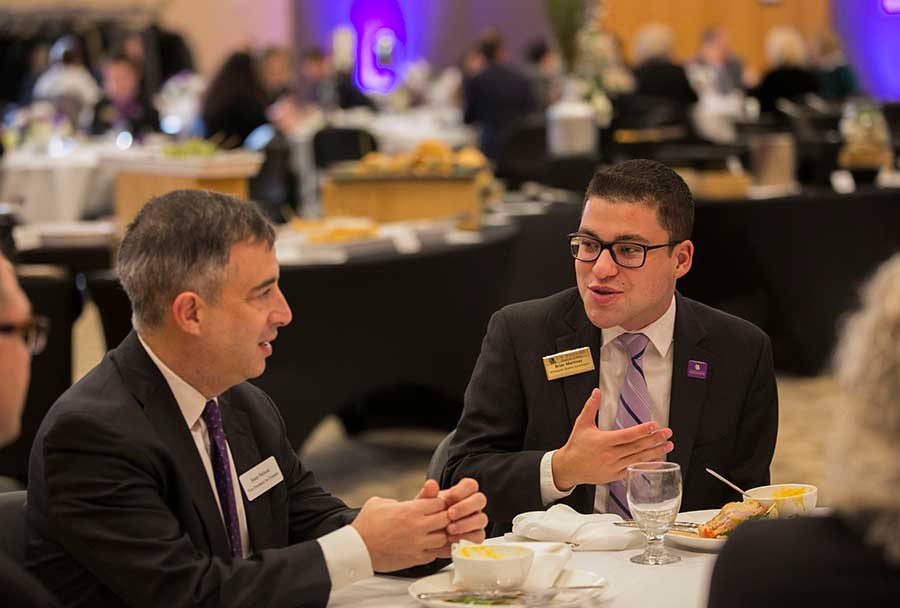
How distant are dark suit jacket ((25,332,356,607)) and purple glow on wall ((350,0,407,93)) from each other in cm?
1859

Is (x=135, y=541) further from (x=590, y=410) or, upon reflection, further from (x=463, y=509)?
(x=590, y=410)

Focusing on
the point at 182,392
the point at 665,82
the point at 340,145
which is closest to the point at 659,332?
the point at 182,392

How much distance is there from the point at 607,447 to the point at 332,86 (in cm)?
1296

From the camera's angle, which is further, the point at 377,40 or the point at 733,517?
the point at 377,40

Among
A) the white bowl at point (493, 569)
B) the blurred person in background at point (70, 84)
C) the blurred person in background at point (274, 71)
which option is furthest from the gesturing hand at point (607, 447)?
the blurred person in background at point (274, 71)

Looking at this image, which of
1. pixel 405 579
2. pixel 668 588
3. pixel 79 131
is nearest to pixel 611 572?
pixel 668 588

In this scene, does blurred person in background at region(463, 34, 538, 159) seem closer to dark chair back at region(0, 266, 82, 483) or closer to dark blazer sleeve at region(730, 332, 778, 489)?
dark chair back at region(0, 266, 82, 483)

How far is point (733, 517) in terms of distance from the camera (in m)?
2.08

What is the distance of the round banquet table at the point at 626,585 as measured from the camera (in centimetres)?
185

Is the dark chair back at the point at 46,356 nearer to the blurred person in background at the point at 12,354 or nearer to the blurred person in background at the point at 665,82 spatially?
the blurred person in background at the point at 12,354

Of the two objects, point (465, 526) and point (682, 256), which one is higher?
point (682, 256)

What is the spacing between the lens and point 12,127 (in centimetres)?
1025

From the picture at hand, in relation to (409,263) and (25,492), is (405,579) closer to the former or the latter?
(25,492)

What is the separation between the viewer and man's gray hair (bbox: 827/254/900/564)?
1.29m
